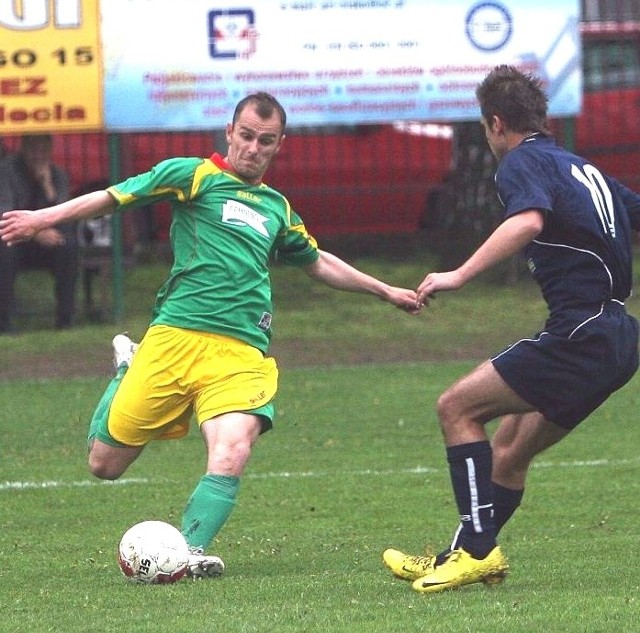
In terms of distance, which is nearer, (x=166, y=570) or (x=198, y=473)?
(x=166, y=570)

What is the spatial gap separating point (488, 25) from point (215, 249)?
30.0ft

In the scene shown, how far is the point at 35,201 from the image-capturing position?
15297mm

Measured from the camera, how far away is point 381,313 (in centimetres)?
1677

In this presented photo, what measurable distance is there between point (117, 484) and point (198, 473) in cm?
57

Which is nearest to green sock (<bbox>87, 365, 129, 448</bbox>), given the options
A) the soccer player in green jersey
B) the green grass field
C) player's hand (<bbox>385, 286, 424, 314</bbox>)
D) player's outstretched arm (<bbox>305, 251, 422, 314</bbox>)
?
the soccer player in green jersey

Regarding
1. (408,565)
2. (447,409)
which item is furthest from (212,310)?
(408,565)

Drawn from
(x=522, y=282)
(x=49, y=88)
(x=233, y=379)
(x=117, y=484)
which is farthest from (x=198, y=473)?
(x=522, y=282)

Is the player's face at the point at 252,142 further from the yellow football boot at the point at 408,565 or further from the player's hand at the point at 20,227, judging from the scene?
the yellow football boot at the point at 408,565

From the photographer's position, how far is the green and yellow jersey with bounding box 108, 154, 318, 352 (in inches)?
280

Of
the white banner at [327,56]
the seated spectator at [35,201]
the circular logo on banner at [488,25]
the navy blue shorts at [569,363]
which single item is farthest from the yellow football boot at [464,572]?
the circular logo on banner at [488,25]

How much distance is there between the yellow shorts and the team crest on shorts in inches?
4.3

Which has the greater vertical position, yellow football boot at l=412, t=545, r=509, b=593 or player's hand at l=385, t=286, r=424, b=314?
player's hand at l=385, t=286, r=424, b=314

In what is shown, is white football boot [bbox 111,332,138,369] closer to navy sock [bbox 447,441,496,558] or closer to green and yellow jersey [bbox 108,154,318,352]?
green and yellow jersey [bbox 108,154,318,352]

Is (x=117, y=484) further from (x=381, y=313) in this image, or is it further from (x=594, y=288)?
(x=381, y=313)
